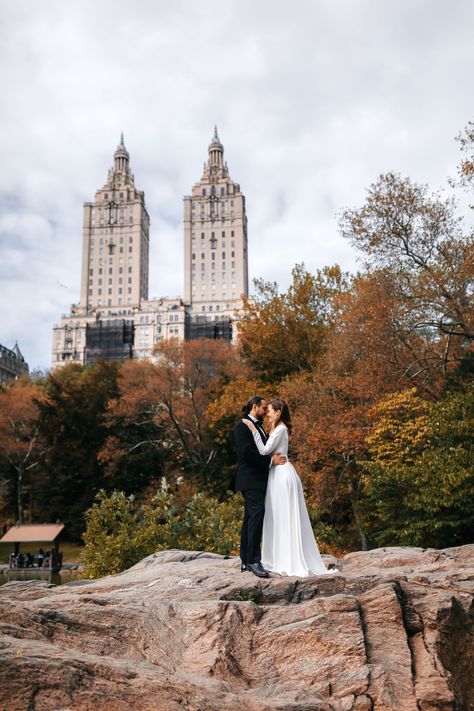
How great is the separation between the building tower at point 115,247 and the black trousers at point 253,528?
134 metres

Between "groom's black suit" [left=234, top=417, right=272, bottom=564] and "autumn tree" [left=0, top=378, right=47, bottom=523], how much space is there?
3411cm

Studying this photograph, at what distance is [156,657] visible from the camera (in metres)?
4.91

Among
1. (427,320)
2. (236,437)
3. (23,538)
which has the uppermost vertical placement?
(427,320)

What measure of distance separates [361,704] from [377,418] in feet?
51.8

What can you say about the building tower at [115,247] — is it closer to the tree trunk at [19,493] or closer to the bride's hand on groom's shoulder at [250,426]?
the tree trunk at [19,493]

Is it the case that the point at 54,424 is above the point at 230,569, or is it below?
above

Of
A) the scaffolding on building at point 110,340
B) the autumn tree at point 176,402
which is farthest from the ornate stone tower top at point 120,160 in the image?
the autumn tree at point 176,402

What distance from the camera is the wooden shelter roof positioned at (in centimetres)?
2922

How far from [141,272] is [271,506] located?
463 ft

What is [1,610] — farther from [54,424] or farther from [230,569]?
[54,424]

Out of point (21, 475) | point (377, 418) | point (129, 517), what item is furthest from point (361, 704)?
point (21, 475)

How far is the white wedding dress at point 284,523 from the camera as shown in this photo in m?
7.42

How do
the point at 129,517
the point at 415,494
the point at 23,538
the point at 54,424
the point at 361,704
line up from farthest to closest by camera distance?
the point at 54,424, the point at 23,538, the point at 415,494, the point at 129,517, the point at 361,704

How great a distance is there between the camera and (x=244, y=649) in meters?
5.20
